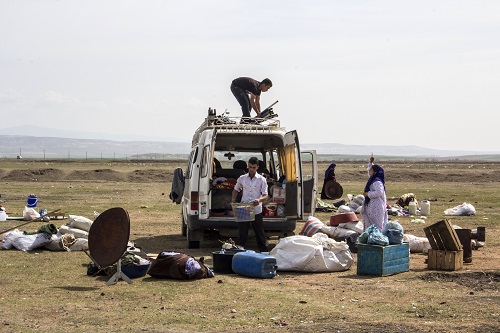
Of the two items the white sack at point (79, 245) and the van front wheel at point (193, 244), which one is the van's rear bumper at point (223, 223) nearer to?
the van front wheel at point (193, 244)

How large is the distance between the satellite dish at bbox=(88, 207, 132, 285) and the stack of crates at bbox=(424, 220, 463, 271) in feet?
16.1

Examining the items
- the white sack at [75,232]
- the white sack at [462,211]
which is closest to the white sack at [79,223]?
the white sack at [75,232]

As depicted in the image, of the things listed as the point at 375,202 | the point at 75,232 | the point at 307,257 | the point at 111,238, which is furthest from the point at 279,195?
the point at 111,238

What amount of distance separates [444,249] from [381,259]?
63.2 inches

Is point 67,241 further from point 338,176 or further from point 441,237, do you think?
point 338,176

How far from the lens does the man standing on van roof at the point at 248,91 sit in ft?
60.6

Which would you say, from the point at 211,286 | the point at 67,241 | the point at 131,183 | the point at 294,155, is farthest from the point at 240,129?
the point at 131,183

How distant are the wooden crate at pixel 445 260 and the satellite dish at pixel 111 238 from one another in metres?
4.91

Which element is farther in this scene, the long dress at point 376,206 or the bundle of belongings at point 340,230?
the bundle of belongings at point 340,230

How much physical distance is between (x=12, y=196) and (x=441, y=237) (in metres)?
24.5

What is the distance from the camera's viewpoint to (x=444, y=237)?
14312 mm

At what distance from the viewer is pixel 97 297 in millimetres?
11305

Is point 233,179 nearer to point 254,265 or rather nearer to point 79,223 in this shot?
point 79,223

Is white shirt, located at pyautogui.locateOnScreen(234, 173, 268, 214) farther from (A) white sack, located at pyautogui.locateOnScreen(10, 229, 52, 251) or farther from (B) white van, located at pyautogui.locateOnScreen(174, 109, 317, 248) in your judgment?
(A) white sack, located at pyautogui.locateOnScreen(10, 229, 52, 251)
